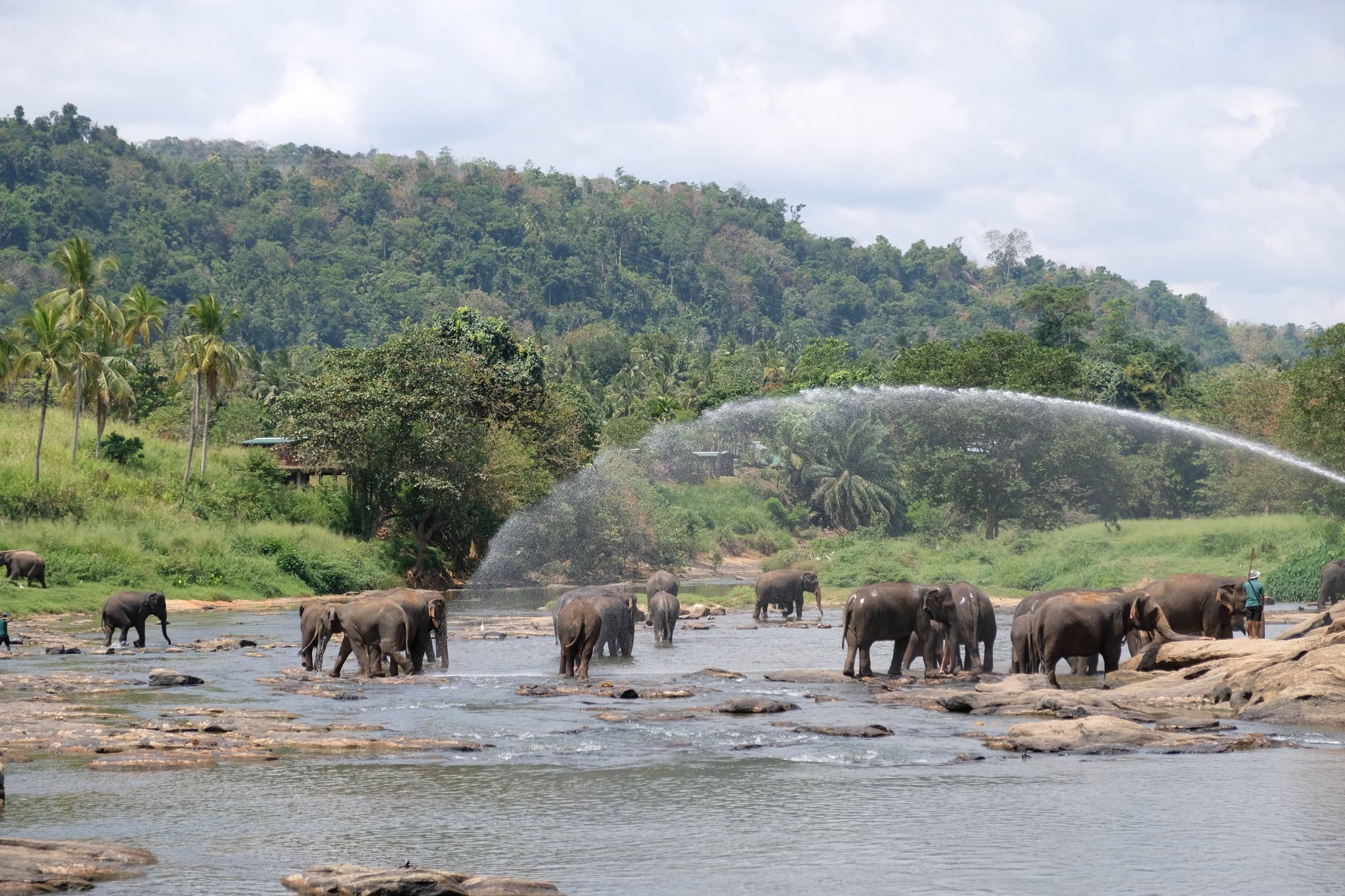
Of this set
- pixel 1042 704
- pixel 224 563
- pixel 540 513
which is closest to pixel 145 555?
pixel 224 563

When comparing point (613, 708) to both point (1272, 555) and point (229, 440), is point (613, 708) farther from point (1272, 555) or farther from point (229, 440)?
point (229, 440)

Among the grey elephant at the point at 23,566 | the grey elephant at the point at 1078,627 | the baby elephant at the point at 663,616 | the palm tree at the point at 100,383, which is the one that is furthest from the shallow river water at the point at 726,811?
the palm tree at the point at 100,383

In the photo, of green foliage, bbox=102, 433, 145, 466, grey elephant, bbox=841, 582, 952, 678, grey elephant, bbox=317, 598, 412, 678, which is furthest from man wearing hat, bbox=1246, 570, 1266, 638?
green foliage, bbox=102, 433, 145, 466

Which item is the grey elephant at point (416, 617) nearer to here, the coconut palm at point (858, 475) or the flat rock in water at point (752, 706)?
the flat rock in water at point (752, 706)

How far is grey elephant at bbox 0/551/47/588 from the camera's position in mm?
49469

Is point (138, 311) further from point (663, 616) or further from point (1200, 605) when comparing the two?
point (1200, 605)

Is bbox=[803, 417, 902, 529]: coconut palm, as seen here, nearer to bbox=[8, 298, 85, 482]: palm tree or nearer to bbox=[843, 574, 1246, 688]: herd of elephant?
bbox=[8, 298, 85, 482]: palm tree

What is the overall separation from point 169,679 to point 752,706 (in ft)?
38.2

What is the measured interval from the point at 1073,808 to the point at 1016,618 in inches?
560

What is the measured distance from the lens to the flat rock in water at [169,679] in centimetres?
2798

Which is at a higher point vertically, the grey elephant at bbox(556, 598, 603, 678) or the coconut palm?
the coconut palm

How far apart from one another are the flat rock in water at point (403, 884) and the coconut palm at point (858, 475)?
258 ft

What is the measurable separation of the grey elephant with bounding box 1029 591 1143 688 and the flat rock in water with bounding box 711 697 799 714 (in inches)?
225

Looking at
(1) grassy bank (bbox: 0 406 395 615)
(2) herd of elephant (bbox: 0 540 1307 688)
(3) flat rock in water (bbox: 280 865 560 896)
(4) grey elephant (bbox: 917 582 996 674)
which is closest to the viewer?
(3) flat rock in water (bbox: 280 865 560 896)
